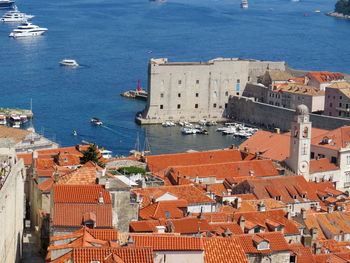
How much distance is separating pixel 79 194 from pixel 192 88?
54.6 m

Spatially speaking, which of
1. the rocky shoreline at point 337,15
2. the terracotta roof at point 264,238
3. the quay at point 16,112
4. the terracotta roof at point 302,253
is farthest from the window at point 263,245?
the rocky shoreline at point 337,15

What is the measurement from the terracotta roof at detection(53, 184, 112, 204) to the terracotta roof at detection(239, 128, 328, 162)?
928 inches

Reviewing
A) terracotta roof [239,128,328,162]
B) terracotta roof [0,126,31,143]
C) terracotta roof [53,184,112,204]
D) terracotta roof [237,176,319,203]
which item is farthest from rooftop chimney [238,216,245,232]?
terracotta roof [0,126,31,143]

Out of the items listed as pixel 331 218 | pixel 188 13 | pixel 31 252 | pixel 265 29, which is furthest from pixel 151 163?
pixel 188 13

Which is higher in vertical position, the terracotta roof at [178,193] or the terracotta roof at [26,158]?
the terracotta roof at [178,193]

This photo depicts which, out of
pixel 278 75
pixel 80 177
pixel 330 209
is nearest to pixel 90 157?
pixel 330 209

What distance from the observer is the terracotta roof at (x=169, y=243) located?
20.1 meters

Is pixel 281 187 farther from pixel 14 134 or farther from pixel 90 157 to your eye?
pixel 14 134

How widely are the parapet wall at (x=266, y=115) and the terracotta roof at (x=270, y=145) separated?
1646 cm

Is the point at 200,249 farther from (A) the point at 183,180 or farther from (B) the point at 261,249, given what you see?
(A) the point at 183,180

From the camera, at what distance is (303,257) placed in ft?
79.1

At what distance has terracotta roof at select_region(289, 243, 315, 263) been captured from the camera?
23.9m

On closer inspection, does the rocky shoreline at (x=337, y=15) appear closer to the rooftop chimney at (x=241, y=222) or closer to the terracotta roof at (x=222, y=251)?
the rooftop chimney at (x=241, y=222)

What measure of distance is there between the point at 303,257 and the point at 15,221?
299 inches
